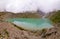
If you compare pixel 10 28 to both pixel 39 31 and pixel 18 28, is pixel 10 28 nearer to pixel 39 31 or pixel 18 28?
pixel 18 28

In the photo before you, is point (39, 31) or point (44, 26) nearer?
point (39, 31)

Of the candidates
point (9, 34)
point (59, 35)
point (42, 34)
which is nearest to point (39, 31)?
point (42, 34)

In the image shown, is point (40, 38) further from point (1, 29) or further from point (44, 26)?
point (1, 29)

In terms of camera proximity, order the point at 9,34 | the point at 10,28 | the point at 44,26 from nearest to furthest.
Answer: the point at 9,34 < the point at 10,28 < the point at 44,26

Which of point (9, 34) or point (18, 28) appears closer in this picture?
point (9, 34)

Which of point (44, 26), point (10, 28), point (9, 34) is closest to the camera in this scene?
point (9, 34)

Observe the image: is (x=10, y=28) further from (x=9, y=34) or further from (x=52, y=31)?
(x=52, y=31)

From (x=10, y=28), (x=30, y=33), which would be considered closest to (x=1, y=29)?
(x=10, y=28)
